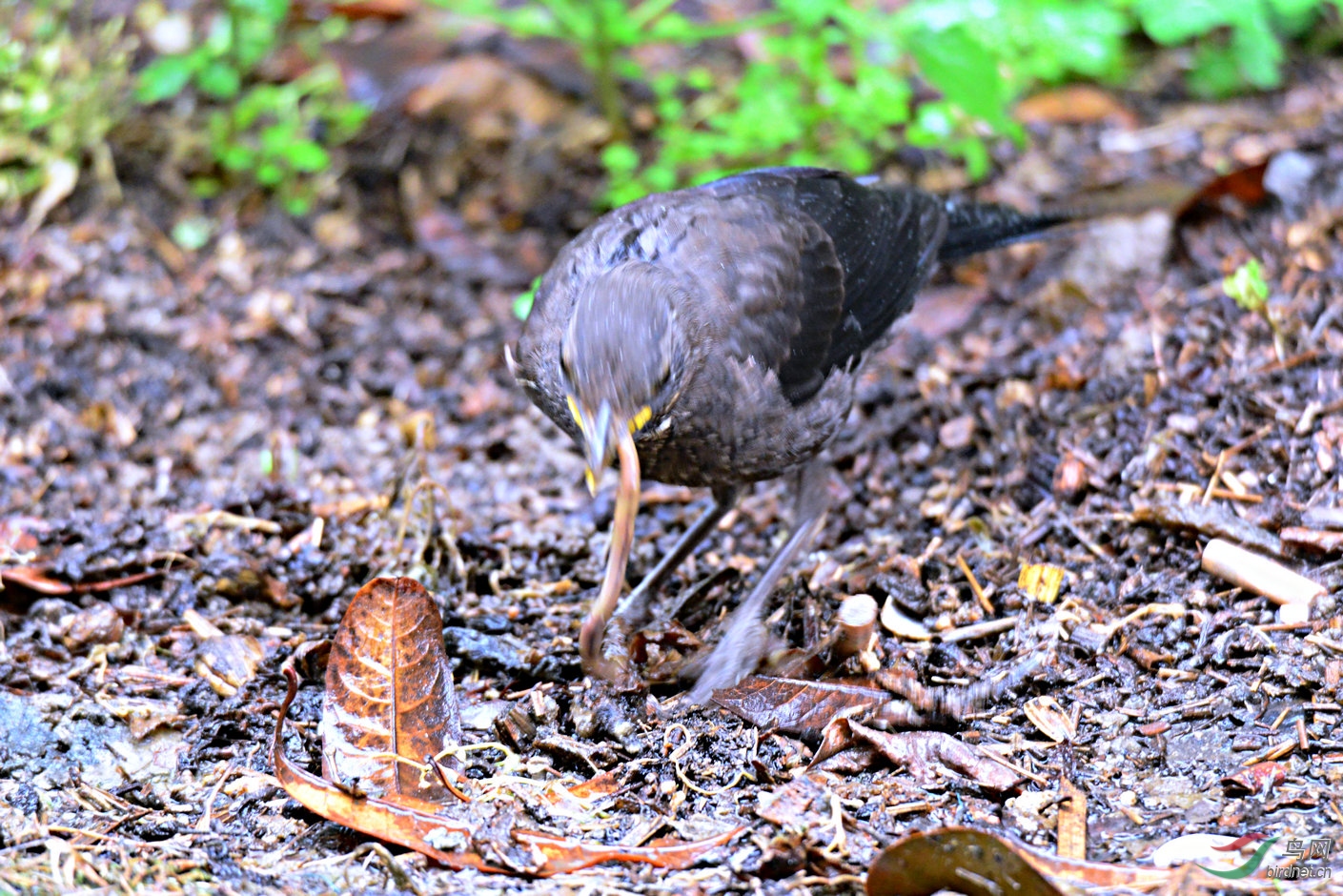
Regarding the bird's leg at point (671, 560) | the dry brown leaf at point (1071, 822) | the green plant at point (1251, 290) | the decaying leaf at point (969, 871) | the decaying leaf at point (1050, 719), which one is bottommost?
the bird's leg at point (671, 560)

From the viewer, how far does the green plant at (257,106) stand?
5.17m

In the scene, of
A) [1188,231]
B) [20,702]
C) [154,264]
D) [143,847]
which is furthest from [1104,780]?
[154,264]

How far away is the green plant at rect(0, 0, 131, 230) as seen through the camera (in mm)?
4887

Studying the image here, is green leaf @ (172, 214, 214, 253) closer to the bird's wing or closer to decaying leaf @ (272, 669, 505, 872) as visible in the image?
the bird's wing

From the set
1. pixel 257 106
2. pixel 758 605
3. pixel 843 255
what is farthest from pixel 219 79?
pixel 758 605

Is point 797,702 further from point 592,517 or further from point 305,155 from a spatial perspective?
point 305,155

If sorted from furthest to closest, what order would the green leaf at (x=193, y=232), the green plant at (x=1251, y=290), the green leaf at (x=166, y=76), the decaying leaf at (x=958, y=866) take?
the green leaf at (x=193, y=232), the green leaf at (x=166, y=76), the green plant at (x=1251, y=290), the decaying leaf at (x=958, y=866)

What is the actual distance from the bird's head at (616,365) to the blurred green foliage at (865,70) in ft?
5.88

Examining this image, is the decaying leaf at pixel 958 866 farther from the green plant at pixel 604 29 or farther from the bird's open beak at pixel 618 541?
the green plant at pixel 604 29

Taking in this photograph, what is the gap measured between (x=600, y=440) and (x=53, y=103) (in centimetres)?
336

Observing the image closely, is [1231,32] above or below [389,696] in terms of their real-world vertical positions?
above

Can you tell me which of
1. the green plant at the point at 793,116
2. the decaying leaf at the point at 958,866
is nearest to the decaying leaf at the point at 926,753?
the decaying leaf at the point at 958,866

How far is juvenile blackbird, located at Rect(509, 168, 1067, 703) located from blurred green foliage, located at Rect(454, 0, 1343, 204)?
730 millimetres

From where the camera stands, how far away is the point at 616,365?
2881mm
